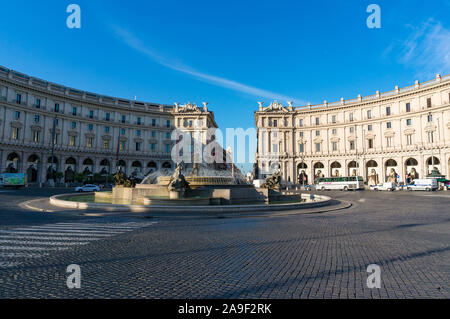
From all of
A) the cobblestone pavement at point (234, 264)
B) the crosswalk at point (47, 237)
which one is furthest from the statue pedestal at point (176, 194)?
the cobblestone pavement at point (234, 264)

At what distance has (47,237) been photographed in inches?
288

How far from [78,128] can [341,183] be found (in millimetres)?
64003

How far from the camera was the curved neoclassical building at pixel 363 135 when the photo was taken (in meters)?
52.0

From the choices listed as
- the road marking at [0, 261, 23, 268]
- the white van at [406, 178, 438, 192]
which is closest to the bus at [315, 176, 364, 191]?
the white van at [406, 178, 438, 192]

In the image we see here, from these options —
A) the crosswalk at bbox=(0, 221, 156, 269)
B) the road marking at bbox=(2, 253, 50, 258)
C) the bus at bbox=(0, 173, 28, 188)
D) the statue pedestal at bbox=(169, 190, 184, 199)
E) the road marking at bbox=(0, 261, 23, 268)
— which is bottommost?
the crosswalk at bbox=(0, 221, 156, 269)

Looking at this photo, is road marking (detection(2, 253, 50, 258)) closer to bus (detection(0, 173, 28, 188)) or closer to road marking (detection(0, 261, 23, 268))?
road marking (detection(0, 261, 23, 268))

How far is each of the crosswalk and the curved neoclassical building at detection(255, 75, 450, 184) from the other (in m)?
61.9

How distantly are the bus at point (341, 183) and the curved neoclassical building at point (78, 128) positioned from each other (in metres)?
38.0

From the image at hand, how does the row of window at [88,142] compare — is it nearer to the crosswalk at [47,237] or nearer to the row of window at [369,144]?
the row of window at [369,144]

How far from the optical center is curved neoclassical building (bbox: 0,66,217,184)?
50.4 m

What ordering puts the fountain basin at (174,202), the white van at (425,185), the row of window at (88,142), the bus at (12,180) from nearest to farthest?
the fountain basin at (174,202), the bus at (12,180), the white van at (425,185), the row of window at (88,142)

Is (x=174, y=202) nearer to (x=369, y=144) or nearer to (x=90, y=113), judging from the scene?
(x=90, y=113)
